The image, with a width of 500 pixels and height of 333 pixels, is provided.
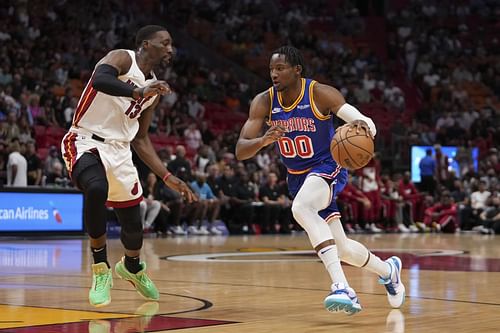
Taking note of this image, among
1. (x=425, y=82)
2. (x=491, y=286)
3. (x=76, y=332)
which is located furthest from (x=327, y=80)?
(x=76, y=332)

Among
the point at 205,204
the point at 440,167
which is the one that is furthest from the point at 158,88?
the point at 440,167

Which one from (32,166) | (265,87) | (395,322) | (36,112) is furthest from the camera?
(265,87)

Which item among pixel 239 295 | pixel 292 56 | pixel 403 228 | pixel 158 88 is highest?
pixel 292 56

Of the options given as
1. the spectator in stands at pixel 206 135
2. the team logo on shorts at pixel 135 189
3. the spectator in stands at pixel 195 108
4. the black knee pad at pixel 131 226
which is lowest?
the black knee pad at pixel 131 226

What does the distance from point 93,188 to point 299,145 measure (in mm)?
1470

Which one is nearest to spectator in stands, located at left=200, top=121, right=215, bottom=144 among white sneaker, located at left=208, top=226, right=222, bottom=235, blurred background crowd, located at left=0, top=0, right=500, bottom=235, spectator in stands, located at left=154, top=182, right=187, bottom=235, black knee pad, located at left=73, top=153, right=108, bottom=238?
blurred background crowd, located at left=0, top=0, right=500, bottom=235

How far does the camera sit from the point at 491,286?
8398 millimetres

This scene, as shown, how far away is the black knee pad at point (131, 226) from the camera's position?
6969mm

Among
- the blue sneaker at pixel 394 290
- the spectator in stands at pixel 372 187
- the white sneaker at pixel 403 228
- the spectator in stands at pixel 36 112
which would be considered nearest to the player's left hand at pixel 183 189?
the blue sneaker at pixel 394 290

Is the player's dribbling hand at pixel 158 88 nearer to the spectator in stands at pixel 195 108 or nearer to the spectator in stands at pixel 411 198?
the spectator in stands at pixel 411 198

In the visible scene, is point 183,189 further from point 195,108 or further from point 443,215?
point 195,108

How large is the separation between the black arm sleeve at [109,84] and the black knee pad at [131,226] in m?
1.06

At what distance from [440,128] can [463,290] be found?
19.8m

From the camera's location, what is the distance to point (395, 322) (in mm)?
5910
